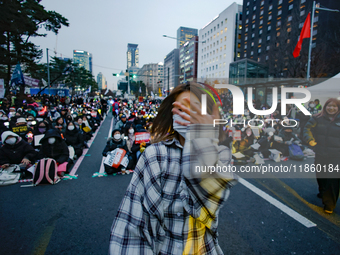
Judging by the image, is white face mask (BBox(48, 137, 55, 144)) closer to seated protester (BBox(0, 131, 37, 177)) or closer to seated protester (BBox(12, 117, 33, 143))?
seated protester (BBox(0, 131, 37, 177))

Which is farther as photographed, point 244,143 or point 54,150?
point 54,150

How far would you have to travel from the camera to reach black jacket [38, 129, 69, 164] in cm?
620

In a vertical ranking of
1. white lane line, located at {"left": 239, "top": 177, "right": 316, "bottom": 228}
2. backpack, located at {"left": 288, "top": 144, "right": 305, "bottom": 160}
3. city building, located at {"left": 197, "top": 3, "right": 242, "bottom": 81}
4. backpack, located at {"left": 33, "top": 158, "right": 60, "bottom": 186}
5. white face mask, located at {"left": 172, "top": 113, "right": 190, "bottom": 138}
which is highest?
city building, located at {"left": 197, "top": 3, "right": 242, "bottom": 81}

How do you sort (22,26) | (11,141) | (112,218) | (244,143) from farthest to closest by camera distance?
(22,26), (11,141), (244,143), (112,218)

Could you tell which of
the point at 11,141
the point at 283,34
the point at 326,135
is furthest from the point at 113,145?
the point at 283,34

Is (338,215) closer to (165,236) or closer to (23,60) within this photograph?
(165,236)

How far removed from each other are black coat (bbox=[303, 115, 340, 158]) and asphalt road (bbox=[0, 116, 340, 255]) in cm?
127

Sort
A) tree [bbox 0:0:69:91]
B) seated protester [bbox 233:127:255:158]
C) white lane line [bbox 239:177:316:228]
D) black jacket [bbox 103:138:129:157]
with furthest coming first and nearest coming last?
1. tree [bbox 0:0:69:91]
2. black jacket [bbox 103:138:129:157]
3. white lane line [bbox 239:177:316:228]
4. seated protester [bbox 233:127:255:158]

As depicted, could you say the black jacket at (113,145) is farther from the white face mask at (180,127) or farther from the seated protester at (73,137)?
the white face mask at (180,127)

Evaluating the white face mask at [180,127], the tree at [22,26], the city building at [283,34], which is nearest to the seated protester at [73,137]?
the white face mask at [180,127]

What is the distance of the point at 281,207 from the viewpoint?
4043 mm

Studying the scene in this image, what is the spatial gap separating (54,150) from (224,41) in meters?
77.9

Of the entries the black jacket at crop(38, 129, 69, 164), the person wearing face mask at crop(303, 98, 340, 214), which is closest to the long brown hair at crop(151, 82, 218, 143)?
the person wearing face mask at crop(303, 98, 340, 214)

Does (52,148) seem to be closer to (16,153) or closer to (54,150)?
(54,150)
